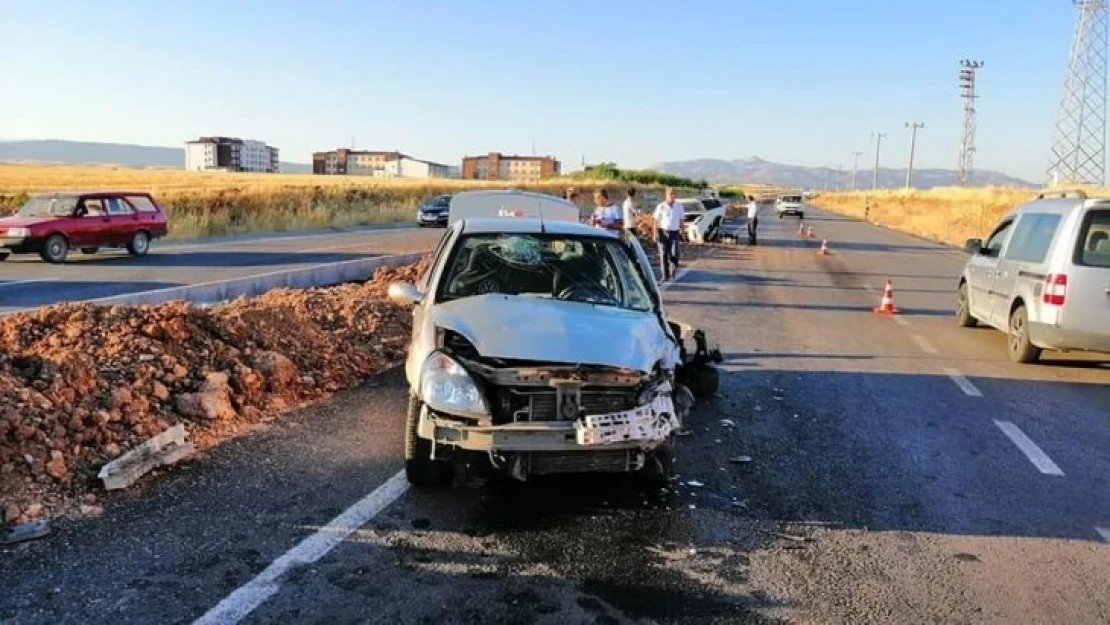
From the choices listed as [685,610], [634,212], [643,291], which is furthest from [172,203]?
[685,610]

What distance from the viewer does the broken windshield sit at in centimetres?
622

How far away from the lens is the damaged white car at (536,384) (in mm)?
4762

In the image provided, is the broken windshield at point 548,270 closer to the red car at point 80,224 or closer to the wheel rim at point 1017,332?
the wheel rim at point 1017,332

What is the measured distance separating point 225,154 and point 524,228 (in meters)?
149

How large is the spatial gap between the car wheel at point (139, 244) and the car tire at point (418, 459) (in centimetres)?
2033

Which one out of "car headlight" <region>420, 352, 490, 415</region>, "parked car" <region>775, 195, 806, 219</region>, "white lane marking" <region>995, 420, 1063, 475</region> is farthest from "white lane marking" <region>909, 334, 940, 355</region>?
"parked car" <region>775, 195, 806, 219</region>

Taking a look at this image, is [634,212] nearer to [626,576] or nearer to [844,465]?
[844,465]

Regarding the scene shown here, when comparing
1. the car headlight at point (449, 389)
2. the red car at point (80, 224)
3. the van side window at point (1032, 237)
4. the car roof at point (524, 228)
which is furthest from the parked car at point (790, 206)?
the car headlight at point (449, 389)

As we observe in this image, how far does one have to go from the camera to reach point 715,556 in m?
4.50

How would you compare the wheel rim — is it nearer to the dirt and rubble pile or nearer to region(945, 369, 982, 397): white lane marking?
region(945, 369, 982, 397): white lane marking

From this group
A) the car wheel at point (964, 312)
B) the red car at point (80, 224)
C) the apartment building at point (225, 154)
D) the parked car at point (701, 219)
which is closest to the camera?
the car wheel at point (964, 312)

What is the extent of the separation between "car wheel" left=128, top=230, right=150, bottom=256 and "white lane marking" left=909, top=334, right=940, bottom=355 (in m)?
19.1

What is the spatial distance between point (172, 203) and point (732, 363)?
33.4 metres

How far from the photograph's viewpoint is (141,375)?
6785 millimetres
